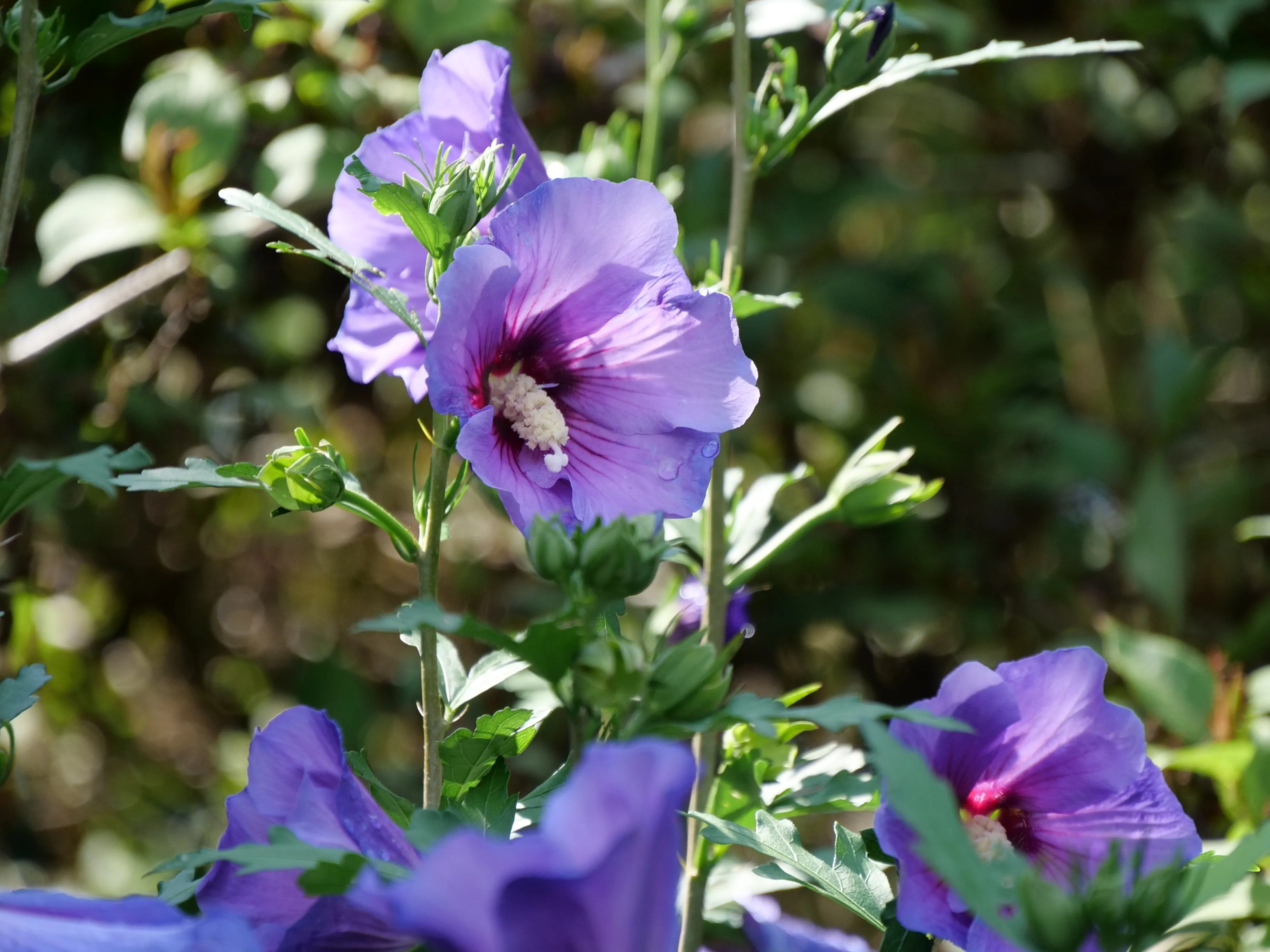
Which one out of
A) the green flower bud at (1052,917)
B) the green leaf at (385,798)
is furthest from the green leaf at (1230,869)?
the green leaf at (385,798)

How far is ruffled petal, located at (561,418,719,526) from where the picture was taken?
0.70m

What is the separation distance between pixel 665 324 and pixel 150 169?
73 cm

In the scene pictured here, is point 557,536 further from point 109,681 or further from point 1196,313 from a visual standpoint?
point 1196,313

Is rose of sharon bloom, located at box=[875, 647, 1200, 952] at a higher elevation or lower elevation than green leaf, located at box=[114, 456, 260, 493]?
lower

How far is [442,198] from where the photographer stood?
66cm

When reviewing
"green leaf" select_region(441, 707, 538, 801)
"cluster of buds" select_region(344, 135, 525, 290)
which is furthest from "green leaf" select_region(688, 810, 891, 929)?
"cluster of buds" select_region(344, 135, 525, 290)

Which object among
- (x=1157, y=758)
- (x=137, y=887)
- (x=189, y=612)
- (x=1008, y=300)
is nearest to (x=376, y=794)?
(x=1157, y=758)

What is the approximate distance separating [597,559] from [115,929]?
25 cm

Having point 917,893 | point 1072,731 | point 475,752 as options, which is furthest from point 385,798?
point 1072,731

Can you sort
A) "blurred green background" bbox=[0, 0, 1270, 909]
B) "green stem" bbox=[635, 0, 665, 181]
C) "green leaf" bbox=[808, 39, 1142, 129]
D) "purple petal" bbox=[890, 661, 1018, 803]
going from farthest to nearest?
"blurred green background" bbox=[0, 0, 1270, 909]
"green stem" bbox=[635, 0, 665, 181]
"green leaf" bbox=[808, 39, 1142, 129]
"purple petal" bbox=[890, 661, 1018, 803]

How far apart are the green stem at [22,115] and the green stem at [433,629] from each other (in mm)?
285

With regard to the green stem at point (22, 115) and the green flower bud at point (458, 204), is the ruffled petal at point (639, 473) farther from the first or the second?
the green stem at point (22, 115)

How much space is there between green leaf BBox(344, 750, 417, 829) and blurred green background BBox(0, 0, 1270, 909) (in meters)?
0.70

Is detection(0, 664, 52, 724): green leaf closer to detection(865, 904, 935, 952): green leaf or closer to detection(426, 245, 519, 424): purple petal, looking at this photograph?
detection(426, 245, 519, 424): purple petal
